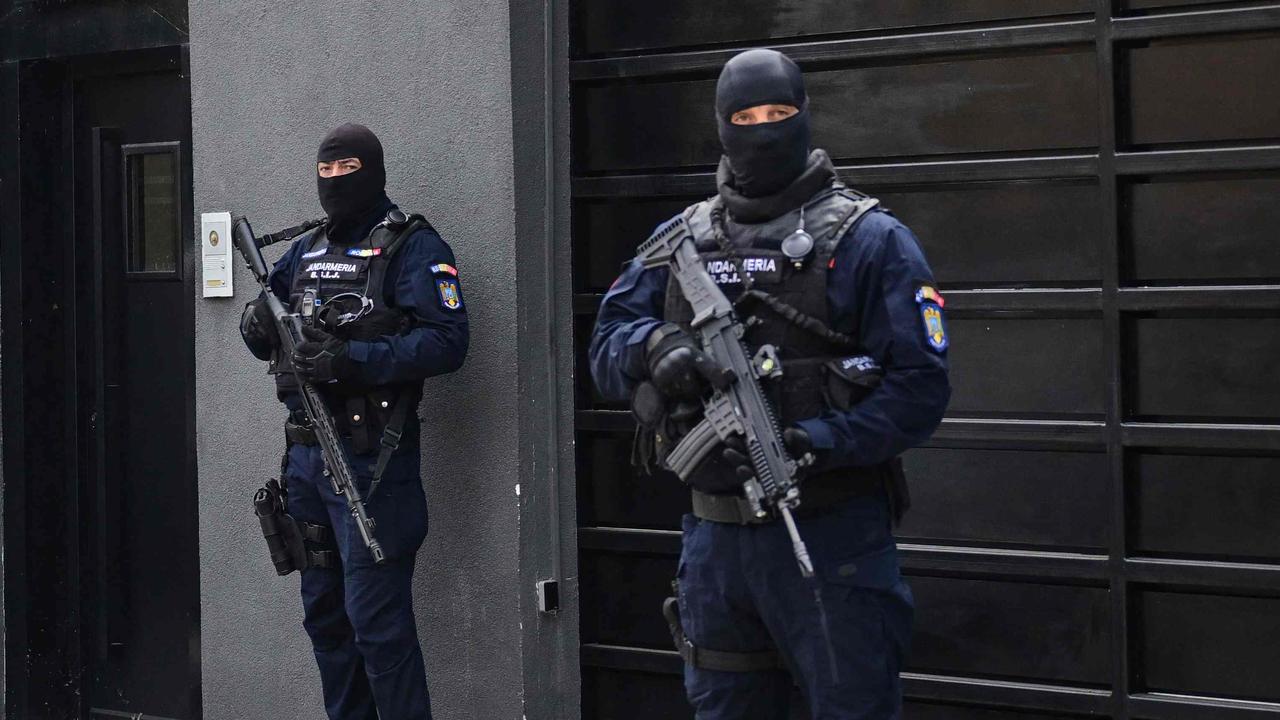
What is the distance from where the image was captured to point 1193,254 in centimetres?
431

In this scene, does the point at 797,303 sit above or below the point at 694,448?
above

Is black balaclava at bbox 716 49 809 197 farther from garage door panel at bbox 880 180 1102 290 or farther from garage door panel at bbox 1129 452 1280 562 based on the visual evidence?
garage door panel at bbox 1129 452 1280 562

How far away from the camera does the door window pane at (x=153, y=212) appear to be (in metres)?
6.48

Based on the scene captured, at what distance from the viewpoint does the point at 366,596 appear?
491 cm

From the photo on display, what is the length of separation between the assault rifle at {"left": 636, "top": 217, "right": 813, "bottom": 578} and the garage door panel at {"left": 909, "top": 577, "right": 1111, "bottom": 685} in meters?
1.29

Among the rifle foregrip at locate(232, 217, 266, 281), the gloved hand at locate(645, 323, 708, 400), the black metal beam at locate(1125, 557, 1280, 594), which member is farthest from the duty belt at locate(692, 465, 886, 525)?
the rifle foregrip at locate(232, 217, 266, 281)

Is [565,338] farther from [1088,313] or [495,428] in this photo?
[1088,313]

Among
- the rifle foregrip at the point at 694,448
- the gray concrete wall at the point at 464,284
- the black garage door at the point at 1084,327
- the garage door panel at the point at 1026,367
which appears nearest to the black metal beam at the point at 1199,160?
the black garage door at the point at 1084,327

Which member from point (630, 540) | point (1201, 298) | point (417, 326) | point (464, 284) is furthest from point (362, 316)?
point (1201, 298)

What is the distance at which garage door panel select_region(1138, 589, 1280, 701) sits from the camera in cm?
422

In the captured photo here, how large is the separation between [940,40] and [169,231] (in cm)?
348

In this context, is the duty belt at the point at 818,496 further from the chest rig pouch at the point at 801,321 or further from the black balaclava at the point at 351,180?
the black balaclava at the point at 351,180

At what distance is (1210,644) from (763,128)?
6.55ft

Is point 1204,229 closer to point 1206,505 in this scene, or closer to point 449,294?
point 1206,505
